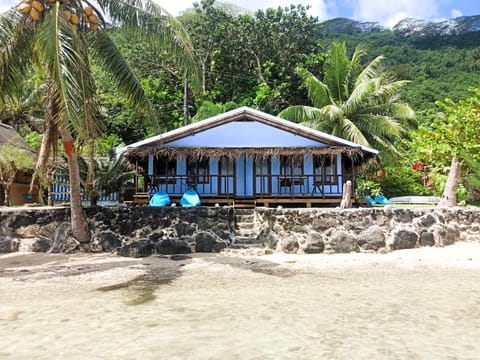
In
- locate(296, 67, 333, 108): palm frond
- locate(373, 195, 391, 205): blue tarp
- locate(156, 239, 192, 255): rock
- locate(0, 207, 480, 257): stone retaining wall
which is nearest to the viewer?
locate(156, 239, 192, 255): rock

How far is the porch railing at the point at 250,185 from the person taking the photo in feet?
49.8

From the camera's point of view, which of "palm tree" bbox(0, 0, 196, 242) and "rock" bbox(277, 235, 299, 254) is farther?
"rock" bbox(277, 235, 299, 254)

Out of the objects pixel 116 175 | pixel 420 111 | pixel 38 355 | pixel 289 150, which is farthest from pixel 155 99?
pixel 38 355

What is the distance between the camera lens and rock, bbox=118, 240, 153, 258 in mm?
10438

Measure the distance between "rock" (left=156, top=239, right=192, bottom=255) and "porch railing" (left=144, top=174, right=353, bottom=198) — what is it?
14.9ft

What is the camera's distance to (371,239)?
10.8 m

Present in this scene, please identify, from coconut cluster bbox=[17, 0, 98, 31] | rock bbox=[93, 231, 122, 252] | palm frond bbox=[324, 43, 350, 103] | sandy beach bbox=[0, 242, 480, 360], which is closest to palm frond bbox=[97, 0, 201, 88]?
coconut cluster bbox=[17, 0, 98, 31]

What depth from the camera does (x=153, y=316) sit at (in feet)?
17.7

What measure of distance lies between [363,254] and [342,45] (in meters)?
14.7

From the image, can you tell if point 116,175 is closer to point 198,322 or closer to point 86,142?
point 86,142

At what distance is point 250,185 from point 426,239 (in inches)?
267

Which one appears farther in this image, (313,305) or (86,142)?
(86,142)

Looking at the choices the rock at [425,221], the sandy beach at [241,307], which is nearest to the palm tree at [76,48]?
the sandy beach at [241,307]

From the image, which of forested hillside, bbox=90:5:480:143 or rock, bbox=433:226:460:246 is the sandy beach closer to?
rock, bbox=433:226:460:246
